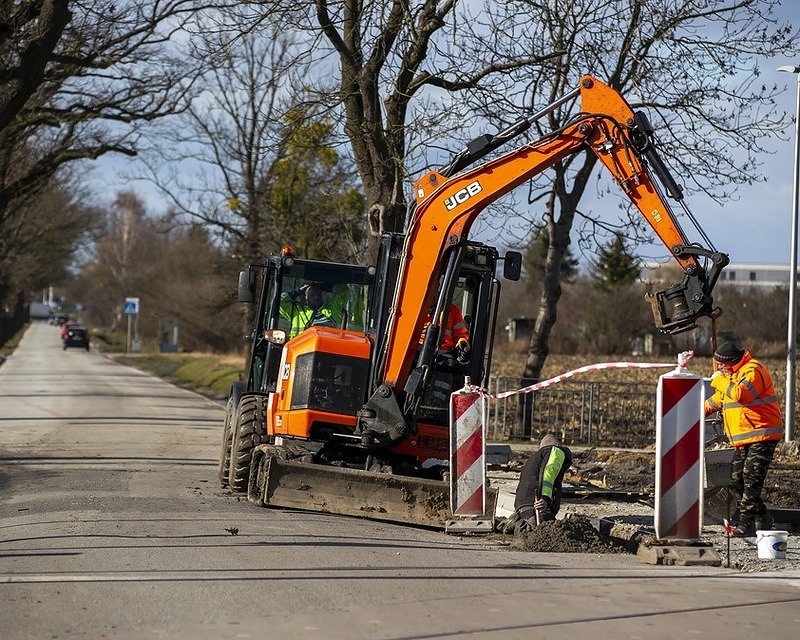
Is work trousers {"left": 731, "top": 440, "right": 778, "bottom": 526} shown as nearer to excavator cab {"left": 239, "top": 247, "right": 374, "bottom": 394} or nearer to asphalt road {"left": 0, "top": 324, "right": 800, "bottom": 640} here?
asphalt road {"left": 0, "top": 324, "right": 800, "bottom": 640}

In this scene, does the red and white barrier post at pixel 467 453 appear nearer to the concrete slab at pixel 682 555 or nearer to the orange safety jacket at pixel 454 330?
the orange safety jacket at pixel 454 330

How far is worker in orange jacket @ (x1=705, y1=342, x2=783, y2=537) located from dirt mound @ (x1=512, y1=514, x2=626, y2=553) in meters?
1.48

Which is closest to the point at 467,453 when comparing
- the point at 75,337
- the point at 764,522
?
the point at 764,522

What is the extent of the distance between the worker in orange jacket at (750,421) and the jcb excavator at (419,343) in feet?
3.52

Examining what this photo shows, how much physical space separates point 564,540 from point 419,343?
2389 millimetres

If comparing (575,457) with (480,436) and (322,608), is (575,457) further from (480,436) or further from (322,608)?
(322,608)

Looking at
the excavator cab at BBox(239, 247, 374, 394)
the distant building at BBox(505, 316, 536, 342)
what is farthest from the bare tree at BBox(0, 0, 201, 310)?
the distant building at BBox(505, 316, 536, 342)

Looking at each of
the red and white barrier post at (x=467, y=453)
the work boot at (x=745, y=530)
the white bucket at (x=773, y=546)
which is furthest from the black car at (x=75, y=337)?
the white bucket at (x=773, y=546)

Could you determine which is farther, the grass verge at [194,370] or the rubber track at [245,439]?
Result: the grass verge at [194,370]

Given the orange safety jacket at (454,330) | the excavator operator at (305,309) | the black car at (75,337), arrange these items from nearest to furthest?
Result: 1. the orange safety jacket at (454,330)
2. the excavator operator at (305,309)
3. the black car at (75,337)

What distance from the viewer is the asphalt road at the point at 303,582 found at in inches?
244

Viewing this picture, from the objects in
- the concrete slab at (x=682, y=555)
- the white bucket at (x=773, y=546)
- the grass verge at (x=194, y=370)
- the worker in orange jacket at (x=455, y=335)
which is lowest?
the grass verge at (x=194, y=370)

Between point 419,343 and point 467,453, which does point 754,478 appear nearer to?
point 467,453

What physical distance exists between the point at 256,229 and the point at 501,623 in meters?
28.3
